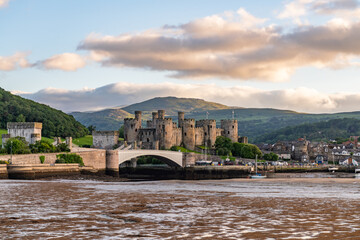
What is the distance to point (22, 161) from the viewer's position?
56219mm

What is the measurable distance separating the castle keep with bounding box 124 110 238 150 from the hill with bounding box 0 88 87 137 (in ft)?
74.7

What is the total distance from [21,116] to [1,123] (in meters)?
5.67

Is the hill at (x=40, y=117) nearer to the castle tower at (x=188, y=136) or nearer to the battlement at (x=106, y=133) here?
the battlement at (x=106, y=133)

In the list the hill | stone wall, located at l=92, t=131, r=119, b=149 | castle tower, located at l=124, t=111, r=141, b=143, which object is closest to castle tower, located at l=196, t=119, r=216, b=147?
castle tower, located at l=124, t=111, r=141, b=143

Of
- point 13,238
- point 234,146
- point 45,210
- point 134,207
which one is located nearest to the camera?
point 13,238

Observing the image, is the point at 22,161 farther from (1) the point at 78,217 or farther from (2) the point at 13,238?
(2) the point at 13,238

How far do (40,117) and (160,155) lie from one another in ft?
174

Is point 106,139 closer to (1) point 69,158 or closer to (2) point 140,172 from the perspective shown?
(2) point 140,172

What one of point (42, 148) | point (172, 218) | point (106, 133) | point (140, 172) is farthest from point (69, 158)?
point (172, 218)

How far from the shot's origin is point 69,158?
65438mm

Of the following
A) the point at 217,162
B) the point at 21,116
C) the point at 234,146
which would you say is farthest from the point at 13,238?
the point at 21,116

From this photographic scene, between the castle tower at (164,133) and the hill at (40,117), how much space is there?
29911 millimetres

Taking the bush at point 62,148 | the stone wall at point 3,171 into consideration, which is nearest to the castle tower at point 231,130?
the bush at point 62,148

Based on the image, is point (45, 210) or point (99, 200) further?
point (99, 200)
